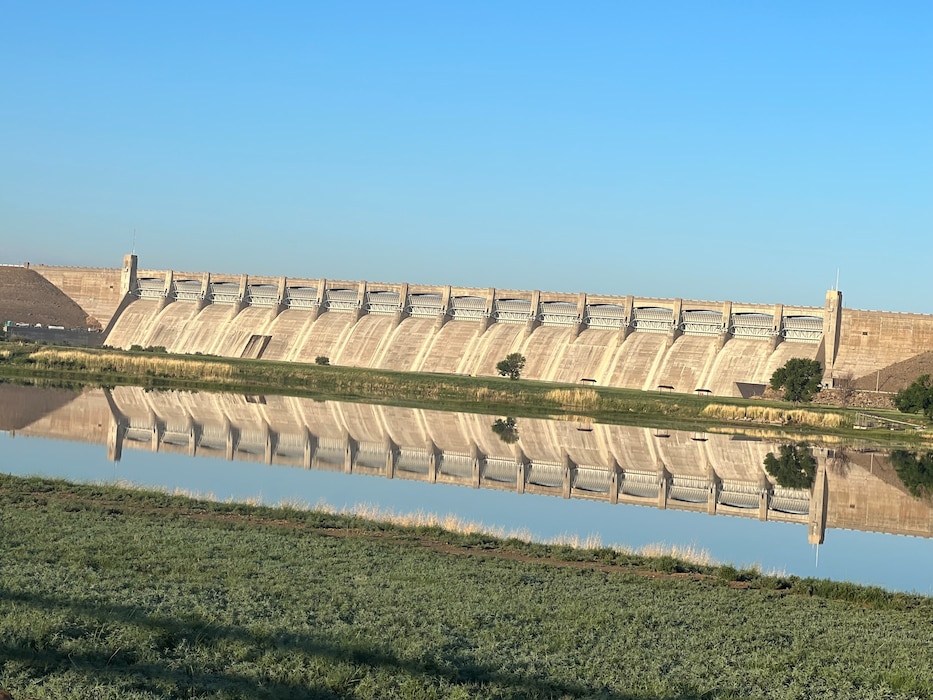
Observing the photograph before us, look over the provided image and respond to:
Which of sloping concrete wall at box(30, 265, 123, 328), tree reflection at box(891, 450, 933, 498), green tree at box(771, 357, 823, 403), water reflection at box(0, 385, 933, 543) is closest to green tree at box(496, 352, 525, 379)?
green tree at box(771, 357, 823, 403)

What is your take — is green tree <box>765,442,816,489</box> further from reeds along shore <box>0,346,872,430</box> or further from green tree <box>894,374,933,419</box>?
green tree <box>894,374,933,419</box>

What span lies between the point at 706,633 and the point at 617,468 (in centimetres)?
1995

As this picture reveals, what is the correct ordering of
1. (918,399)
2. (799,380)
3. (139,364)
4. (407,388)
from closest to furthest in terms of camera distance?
(918,399) → (407,388) → (799,380) → (139,364)

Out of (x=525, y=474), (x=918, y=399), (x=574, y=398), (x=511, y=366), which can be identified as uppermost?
(x=918, y=399)

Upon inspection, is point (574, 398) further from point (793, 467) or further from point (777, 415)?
point (793, 467)

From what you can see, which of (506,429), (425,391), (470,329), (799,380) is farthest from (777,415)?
(470,329)

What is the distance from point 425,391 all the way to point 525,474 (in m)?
29.0

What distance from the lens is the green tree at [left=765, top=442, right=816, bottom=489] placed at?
3111 centimetres

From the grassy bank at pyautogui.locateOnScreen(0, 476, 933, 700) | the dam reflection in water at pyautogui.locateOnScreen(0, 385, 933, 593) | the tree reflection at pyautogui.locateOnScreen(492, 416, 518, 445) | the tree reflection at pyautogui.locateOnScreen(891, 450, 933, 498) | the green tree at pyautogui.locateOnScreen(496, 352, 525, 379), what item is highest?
the green tree at pyautogui.locateOnScreen(496, 352, 525, 379)

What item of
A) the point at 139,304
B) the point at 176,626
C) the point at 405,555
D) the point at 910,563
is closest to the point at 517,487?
the point at 910,563

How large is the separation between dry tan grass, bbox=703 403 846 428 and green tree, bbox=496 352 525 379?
20.5 meters

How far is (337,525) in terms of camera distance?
60.5 feet

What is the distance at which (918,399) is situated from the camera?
55.3 metres

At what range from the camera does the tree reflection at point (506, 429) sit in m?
38.6
